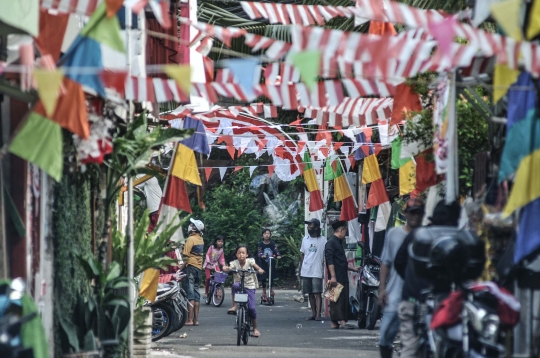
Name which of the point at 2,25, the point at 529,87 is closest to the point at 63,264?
the point at 2,25

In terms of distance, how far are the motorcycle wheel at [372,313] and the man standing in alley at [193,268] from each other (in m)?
3.61

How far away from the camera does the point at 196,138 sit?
16891mm

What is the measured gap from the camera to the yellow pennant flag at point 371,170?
787 inches

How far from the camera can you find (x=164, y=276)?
57.1ft

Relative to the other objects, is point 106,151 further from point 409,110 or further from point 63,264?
point 409,110

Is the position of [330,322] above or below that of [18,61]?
below

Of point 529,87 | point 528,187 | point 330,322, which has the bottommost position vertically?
point 330,322

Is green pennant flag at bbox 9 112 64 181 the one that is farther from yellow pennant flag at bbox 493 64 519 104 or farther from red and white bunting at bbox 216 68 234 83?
yellow pennant flag at bbox 493 64 519 104

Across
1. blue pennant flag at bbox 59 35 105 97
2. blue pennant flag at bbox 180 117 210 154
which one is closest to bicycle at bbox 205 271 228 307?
blue pennant flag at bbox 180 117 210 154

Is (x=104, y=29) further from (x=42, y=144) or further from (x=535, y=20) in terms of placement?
(x=535, y=20)

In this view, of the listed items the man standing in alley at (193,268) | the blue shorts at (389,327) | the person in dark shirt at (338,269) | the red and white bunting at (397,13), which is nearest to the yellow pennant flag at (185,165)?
the person in dark shirt at (338,269)

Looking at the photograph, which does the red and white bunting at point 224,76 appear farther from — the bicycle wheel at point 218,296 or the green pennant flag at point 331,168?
the bicycle wheel at point 218,296

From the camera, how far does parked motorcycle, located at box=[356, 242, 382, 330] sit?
18938 mm

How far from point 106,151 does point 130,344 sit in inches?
114
